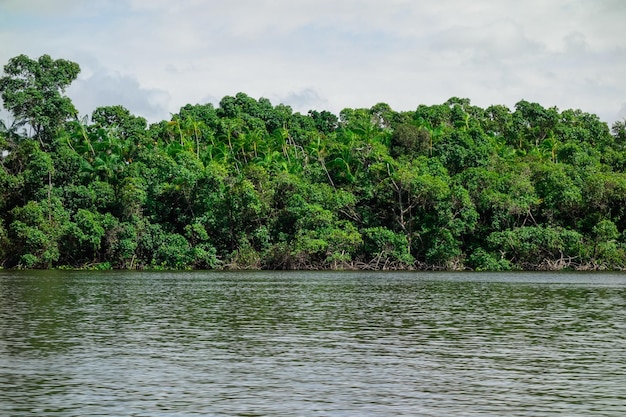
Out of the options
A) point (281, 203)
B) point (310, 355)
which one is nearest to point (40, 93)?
point (281, 203)

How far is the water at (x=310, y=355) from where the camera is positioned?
1445 cm

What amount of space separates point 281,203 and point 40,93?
75.9 ft

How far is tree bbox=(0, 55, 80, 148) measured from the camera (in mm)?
73562

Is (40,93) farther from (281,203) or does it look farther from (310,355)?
(310,355)

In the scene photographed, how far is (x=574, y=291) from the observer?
144 ft

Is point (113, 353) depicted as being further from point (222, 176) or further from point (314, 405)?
point (222, 176)

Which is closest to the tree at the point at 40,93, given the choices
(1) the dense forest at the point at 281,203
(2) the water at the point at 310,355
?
(1) the dense forest at the point at 281,203

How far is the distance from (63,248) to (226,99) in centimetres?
3372

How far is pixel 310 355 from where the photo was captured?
19891 mm

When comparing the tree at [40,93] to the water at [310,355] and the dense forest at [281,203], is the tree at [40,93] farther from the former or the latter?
the water at [310,355]

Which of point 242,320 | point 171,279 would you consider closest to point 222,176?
point 171,279

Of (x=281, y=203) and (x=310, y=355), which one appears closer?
(x=310, y=355)

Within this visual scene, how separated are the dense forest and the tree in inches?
4.9

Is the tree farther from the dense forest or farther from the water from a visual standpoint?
the water
